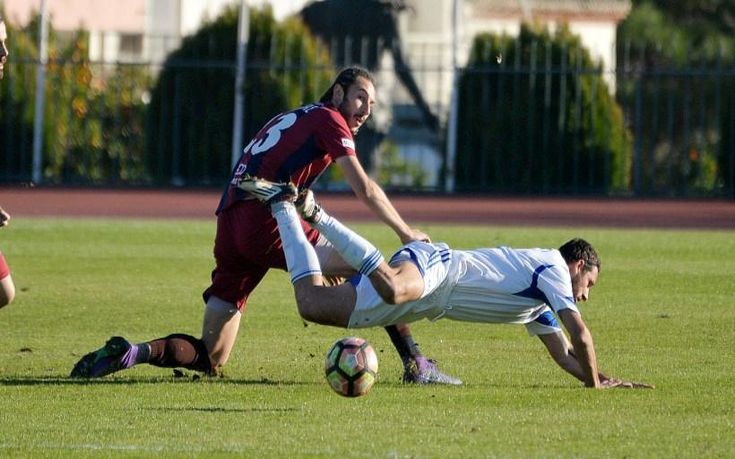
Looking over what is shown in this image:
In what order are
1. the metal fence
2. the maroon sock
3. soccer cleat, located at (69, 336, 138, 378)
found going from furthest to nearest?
the metal fence
the maroon sock
soccer cleat, located at (69, 336, 138, 378)

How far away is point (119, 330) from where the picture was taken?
1174cm

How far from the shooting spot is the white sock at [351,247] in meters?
8.65

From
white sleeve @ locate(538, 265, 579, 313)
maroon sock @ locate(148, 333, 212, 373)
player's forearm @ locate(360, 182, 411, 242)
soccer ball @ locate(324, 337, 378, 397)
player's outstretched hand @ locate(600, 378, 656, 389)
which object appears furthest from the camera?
maroon sock @ locate(148, 333, 212, 373)

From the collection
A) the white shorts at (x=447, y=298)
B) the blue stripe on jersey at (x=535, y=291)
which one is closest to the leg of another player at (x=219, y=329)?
the white shorts at (x=447, y=298)

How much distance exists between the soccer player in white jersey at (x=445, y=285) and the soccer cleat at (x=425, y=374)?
1.18 ft

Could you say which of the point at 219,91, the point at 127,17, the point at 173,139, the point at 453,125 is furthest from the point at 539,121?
the point at 127,17

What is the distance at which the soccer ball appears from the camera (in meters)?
8.15

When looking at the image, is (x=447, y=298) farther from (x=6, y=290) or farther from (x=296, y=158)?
(x=6, y=290)

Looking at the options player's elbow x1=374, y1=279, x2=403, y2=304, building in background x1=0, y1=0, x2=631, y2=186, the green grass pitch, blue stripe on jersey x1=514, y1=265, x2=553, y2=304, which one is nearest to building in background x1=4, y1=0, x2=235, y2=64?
building in background x1=0, y1=0, x2=631, y2=186

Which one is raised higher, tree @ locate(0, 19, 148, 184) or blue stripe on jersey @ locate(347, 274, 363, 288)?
tree @ locate(0, 19, 148, 184)

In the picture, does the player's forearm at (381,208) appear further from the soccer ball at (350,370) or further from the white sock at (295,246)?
the soccer ball at (350,370)

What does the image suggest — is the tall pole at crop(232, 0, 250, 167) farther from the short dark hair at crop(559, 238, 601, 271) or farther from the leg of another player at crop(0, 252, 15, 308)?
the short dark hair at crop(559, 238, 601, 271)

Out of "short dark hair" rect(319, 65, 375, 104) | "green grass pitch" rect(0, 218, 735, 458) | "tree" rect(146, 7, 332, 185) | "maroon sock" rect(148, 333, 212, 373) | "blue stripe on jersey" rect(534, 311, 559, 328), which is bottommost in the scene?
"green grass pitch" rect(0, 218, 735, 458)

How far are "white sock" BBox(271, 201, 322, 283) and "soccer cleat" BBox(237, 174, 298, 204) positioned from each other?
49 millimetres
